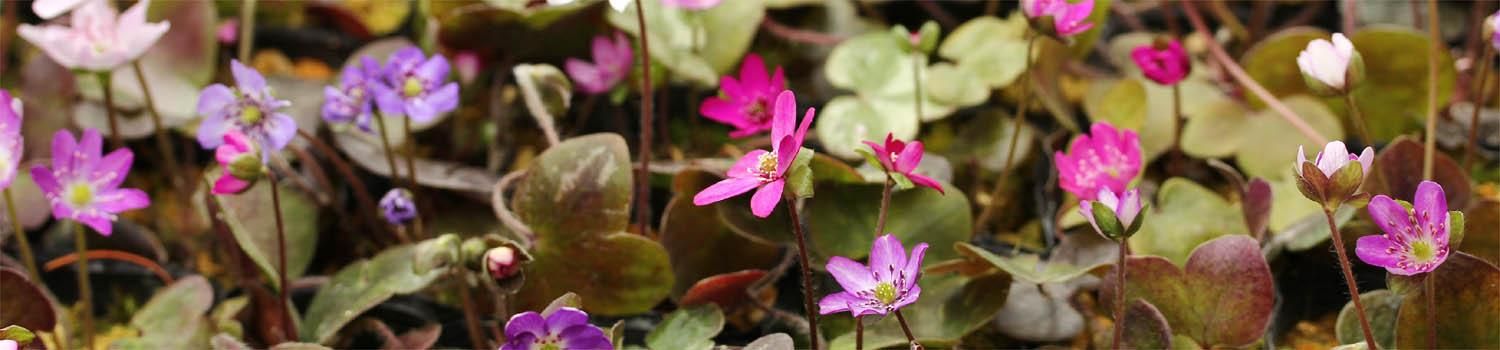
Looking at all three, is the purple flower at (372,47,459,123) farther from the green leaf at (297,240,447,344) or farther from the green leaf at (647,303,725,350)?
the green leaf at (647,303,725,350)

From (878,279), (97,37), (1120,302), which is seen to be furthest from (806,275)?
(97,37)

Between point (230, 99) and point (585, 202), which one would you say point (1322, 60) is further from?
point (230, 99)

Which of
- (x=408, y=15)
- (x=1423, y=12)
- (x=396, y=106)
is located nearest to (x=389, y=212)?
(x=396, y=106)

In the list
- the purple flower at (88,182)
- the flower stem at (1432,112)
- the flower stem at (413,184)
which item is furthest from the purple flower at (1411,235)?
the purple flower at (88,182)

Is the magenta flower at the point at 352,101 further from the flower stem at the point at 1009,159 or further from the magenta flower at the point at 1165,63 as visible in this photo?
the magenta flower at the point at 1165,63

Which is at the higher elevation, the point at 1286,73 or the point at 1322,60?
the point at 1322,60
